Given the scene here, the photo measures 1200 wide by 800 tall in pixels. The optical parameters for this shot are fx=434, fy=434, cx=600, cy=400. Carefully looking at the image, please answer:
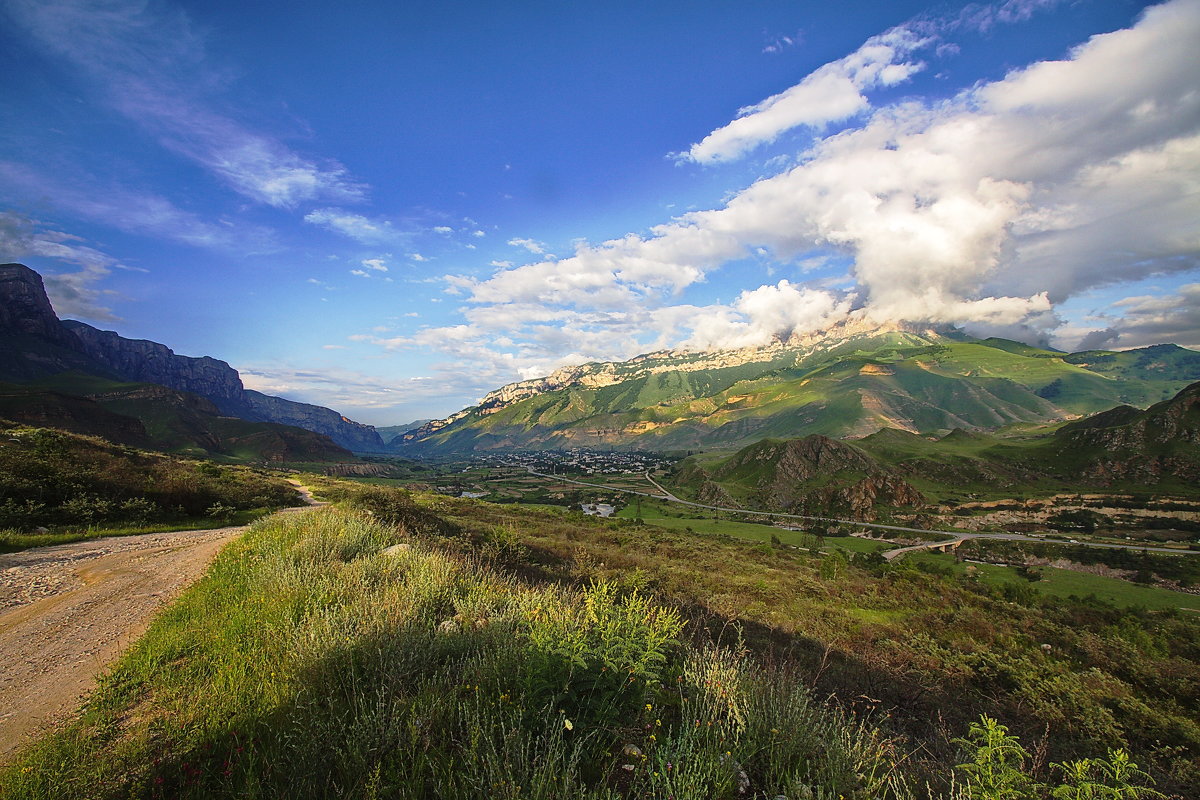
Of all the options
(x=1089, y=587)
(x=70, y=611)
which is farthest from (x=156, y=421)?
(x=1089, y=587)

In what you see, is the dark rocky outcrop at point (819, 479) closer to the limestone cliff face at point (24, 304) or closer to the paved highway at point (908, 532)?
the paved highway at point (908, 532)

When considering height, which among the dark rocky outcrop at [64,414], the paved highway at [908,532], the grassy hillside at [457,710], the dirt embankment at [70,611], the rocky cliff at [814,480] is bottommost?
the paved highway at [908,532]

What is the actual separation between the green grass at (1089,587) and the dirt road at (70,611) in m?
68.4

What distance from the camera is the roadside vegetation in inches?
567

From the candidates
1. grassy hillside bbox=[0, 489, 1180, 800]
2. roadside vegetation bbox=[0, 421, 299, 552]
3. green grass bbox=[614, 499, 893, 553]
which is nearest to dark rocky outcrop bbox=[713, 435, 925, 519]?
green grass bbox=[614, 499, 893, 553]

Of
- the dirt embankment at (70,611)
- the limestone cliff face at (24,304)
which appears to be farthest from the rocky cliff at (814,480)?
the limestone cliff face at (24,304)

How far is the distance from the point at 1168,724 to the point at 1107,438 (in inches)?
5589

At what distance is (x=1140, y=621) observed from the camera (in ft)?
111

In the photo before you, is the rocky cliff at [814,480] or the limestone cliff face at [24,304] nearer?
the rocky cliff at [814,480]

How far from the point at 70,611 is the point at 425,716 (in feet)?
28.5

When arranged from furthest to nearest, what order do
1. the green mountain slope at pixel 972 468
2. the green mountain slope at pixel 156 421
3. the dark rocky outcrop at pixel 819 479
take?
the dark rocky outcrop at pixel 819 479, the green mountain slope at pixel 972 468, the green mountain slope at pixel 156 421

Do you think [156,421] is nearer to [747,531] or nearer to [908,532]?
[747,531]

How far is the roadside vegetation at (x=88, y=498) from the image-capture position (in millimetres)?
14391

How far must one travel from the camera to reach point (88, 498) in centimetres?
1692
